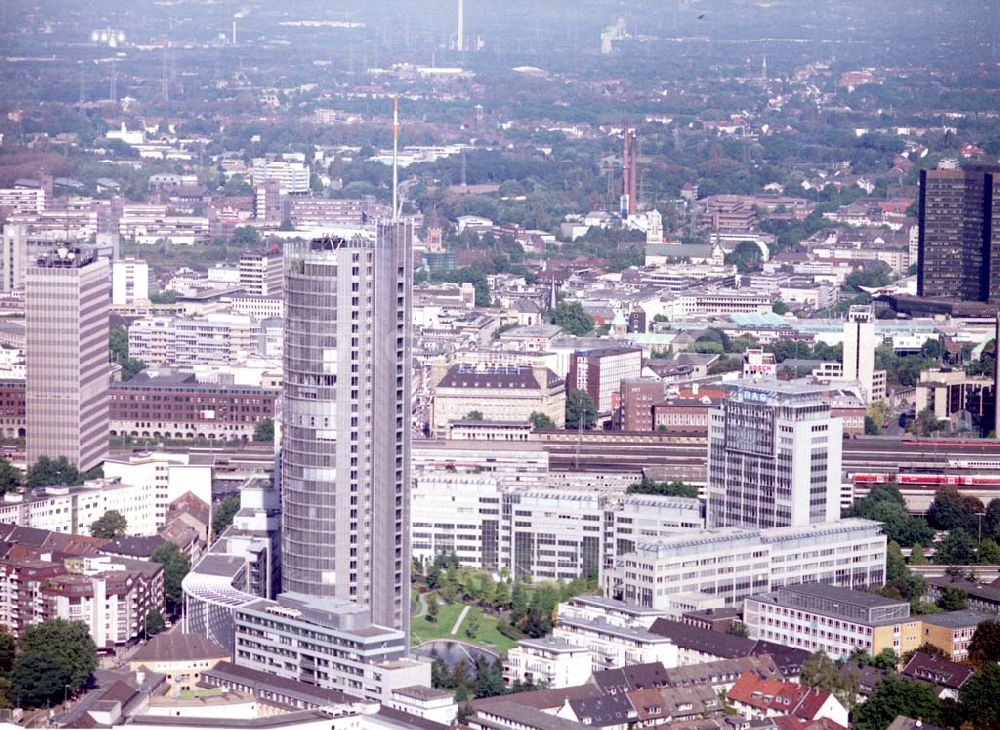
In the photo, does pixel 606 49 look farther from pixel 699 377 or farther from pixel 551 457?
pixel 551 457

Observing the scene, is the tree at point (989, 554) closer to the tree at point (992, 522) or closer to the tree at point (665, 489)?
the tree at point (992, 522)

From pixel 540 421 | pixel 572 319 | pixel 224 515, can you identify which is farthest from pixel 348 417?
pixel 572 319

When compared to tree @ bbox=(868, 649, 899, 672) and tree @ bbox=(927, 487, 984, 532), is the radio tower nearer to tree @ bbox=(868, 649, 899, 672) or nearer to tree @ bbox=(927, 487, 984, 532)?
tree @ bbox=(927, 487, 984, 532)

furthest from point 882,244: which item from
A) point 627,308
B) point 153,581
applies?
point 153,581

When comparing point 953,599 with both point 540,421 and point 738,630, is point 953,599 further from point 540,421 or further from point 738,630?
point 540,421

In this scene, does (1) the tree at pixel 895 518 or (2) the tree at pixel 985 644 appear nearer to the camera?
(2) the tree at pixel 985 644

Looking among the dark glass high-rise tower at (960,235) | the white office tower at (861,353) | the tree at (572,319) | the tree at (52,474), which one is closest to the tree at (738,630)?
Answer: the tree at (52,474)

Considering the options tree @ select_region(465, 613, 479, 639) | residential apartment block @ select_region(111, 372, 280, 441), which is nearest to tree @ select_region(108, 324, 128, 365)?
residential apartment block @ select_region(111, 372, 280, 441)
